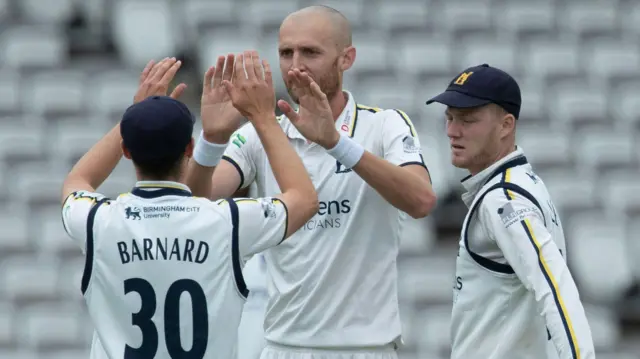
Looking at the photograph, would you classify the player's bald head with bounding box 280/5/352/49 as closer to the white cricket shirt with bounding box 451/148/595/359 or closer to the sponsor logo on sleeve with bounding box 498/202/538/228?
the white cricket shirt with bounding box 451/148/595/359

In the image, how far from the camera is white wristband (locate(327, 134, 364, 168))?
455 centimetres

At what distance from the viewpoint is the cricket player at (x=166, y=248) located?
4.00m

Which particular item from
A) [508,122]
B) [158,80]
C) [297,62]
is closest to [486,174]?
[508,122]

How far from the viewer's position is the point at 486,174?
4.70m

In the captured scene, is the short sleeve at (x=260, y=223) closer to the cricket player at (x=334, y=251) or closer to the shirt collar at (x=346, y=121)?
the cricket player at (x=334, y=251)

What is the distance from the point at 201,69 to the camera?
1041 cm

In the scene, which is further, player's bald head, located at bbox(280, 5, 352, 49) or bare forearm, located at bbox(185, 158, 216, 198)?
player's bald head, located at bbox(280, 5, 352, 49)

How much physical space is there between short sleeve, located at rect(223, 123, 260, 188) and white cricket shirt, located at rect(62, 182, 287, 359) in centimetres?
100

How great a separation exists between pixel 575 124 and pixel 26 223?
4466 millimetres

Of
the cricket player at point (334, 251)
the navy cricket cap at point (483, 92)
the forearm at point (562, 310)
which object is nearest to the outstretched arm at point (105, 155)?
the cricket player at point (334, 251)


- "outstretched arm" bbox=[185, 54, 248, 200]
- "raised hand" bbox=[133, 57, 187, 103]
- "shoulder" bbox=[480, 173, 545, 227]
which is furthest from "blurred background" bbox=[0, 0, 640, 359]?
"shoulder" bbox=[480, 173, 545, 227]

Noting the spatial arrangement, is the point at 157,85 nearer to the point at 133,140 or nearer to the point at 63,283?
the point at 133,140

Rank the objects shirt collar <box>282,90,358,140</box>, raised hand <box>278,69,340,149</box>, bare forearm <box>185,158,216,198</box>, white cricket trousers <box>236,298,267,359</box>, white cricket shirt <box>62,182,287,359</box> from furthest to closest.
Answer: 1. white cricket trousers <box>236,298,267,359</box>
2. shirt collar <box>282,90,358,140</box>
3. bare forearm <box>185,158,216,198</box>
4. raised hand <box>278,69,340,149</box>
5. white cricket shirt <box>62,182,287,359</box>

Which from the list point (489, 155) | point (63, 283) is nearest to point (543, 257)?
point (489, 155)
